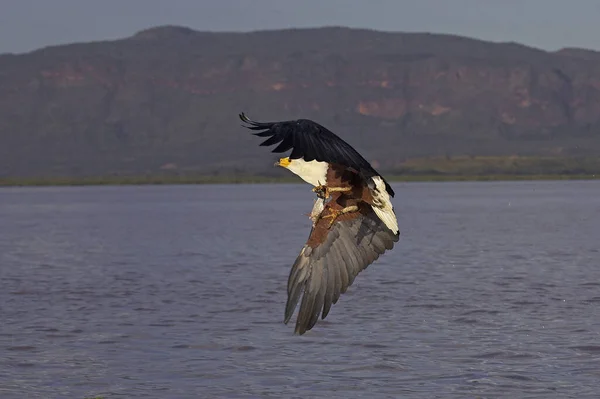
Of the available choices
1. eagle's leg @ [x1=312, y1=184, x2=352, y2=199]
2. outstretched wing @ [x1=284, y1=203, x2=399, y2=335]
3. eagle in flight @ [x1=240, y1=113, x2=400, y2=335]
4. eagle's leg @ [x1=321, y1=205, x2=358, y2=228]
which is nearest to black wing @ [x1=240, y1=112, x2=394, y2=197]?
eagle in flight @ [x1=240, y1=113, x2=400, y2=335]

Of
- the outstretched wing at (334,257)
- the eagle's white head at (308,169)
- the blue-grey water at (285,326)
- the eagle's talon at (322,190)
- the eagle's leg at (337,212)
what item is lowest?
the blue-grey water at (285,326)

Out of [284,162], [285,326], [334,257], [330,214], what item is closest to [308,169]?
[284,162]

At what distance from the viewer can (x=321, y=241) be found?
12.6 m

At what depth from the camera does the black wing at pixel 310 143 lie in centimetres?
1045

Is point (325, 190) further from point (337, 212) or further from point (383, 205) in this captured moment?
point (383, 205)

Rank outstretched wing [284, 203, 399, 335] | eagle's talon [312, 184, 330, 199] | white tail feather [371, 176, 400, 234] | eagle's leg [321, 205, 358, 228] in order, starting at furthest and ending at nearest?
outstretched wing [284, 203, 399, 335]
eagle's leg [321, 205, 358, 228]
eagle's talon [312, 184, 330, 199]
white tail feather [371, 176, 400, 234]

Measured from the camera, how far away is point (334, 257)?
12516mm

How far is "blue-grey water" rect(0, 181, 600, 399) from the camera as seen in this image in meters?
21.2

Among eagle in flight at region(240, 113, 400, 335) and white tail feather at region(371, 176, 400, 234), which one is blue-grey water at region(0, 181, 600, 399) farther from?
white tail feather at region(371, 176, 400, 234)

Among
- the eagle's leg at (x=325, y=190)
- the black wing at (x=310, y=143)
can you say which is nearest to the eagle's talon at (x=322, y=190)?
the eagle's leg at (x=325, y=190)

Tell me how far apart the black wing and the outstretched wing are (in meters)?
1.66

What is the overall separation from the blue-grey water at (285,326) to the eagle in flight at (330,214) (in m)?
7.85

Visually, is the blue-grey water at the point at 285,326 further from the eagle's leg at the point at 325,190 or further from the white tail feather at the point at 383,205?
the eagle's leg at the point at 325,190

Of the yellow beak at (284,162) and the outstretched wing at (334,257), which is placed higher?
the yellow beak at (284,162)
